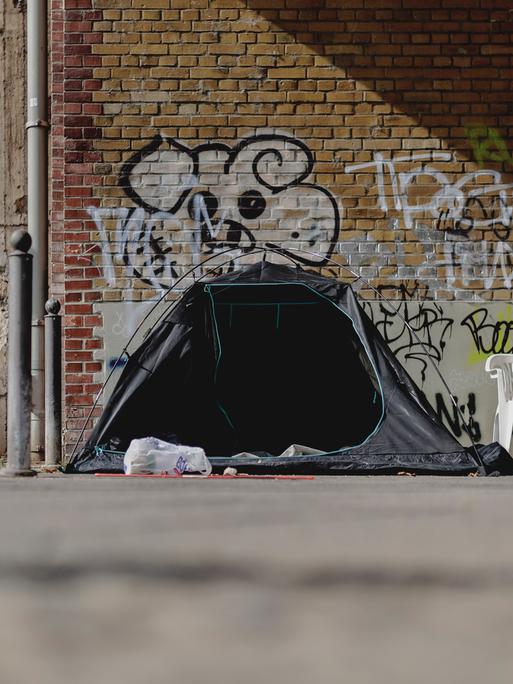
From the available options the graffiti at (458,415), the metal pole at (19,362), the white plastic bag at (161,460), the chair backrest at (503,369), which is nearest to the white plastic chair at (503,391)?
the chair backrest at (503,369)

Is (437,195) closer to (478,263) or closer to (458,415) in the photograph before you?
(478,263)

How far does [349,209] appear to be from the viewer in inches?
292

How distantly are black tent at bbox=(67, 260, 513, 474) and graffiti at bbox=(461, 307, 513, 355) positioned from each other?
38.3 inches

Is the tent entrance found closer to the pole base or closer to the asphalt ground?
the pole base

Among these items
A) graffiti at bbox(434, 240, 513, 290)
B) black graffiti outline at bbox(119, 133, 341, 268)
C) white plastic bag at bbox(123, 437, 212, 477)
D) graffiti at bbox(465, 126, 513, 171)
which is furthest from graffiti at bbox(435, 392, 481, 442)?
white plastic bag at bbox(123, 437, 212, 477)

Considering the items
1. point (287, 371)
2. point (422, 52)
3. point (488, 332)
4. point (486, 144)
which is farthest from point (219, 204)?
point (488, 332)

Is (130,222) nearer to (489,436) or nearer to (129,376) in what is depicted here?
(129,376)

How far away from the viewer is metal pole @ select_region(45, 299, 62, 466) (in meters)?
6.45

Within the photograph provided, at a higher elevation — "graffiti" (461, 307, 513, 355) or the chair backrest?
"graffiti" (461, 307, 513, 355)

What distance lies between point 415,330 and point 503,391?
770 millimetres

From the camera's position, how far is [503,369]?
6938 mm

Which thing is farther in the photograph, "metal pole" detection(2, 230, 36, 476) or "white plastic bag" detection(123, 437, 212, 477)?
"white plastic bag" detection(123, 437, 212, 477)

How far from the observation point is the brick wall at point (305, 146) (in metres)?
7.33

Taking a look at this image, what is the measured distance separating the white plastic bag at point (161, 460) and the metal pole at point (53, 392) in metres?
0.62
